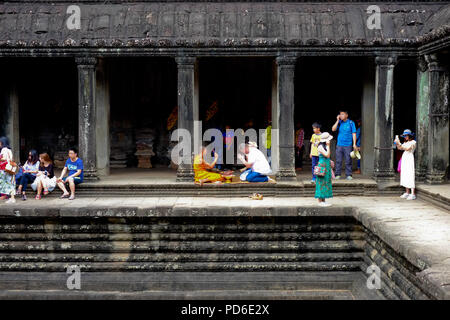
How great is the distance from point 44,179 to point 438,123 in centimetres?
733

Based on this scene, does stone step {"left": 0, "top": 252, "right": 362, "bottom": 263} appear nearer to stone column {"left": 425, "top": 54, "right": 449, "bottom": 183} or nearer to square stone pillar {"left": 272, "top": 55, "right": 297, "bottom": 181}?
square stone pillar {"left": 272, "top": 55, "right": 297, "bottom": 181}

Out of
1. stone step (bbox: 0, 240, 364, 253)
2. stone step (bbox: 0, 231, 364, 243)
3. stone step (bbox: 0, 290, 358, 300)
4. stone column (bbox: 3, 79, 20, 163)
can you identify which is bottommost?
stone step (bbox: 0, 290, 358, 300)

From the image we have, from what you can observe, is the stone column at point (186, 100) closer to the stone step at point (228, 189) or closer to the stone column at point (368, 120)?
the stone step at point (228, 189)

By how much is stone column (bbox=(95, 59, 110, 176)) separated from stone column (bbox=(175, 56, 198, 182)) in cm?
185

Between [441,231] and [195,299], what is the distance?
353cm

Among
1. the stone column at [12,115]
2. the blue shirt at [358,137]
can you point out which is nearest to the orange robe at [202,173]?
the blue shirt at [358,137]

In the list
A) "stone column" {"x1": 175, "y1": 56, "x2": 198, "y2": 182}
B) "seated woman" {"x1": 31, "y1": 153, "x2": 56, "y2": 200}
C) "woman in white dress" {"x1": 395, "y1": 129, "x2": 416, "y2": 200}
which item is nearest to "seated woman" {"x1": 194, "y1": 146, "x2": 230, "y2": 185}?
"stone column" {"x1": 175, "y1": 56, "x2": 198, "y2": 182}

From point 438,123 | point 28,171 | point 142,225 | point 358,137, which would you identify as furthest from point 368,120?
point 28,171

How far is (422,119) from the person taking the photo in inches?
422

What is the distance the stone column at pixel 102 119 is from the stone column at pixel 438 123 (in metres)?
6.44

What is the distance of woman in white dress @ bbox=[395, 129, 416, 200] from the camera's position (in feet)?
31.3

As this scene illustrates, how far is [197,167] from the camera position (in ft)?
34.9

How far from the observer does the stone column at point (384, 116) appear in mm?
10586

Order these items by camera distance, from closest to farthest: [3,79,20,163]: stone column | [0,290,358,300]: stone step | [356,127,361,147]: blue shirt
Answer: [0,290,358,300]: stone step, [356,127,361,147]: blue shirt, [3,79,20,163]: stone column
